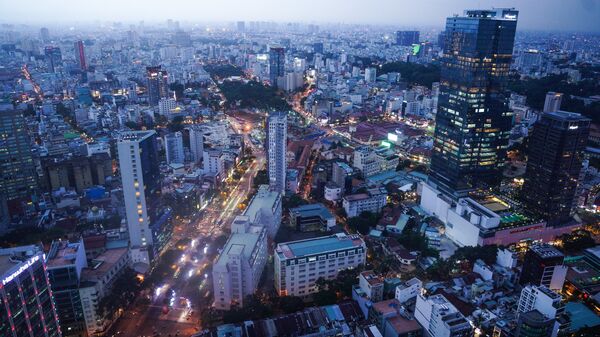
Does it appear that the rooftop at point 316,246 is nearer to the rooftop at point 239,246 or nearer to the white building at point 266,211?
the rooftop at point 239,246

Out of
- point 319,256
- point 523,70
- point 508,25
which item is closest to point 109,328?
point 319,256

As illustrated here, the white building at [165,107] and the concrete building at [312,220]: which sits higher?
the white building at [165,107]

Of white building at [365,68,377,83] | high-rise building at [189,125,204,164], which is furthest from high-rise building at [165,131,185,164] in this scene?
white building at [365,68,377,83]

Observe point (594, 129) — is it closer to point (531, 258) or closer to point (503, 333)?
point (531, 258)

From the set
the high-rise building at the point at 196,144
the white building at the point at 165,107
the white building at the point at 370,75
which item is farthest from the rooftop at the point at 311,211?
the white building at the point at 370,75

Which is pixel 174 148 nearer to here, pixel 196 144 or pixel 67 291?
pixel 196 144

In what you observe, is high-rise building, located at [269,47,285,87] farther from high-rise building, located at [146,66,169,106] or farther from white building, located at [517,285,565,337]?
white building, located at [517,285,565,337]
